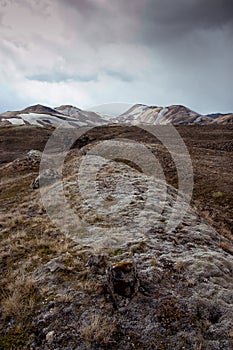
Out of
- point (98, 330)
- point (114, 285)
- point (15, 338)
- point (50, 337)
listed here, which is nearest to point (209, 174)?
point (114, 285)

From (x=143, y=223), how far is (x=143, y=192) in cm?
472

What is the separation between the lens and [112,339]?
564 cm

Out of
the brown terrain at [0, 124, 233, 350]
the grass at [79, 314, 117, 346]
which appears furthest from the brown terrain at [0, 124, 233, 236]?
the grass at [79, 314, 117, 346]

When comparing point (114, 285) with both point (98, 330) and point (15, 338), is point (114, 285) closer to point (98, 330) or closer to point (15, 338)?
point (98, 330)

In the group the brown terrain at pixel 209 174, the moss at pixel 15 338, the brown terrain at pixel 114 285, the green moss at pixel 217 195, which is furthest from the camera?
the green moss at pixel 217 195

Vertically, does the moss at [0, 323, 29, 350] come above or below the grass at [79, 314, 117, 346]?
below

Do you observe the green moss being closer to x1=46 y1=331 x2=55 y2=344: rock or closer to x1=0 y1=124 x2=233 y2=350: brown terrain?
x1=0 y1=124 x2=233 y2=350: brown terrain

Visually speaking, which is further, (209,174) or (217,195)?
(209,174)

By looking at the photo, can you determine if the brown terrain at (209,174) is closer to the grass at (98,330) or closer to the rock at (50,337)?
the grass at (98,330)

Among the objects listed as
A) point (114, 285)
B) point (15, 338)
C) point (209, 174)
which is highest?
point (114, 285)

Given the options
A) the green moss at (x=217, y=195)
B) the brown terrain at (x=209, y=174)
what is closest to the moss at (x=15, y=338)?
the brown terrain at (x=209, y=174)

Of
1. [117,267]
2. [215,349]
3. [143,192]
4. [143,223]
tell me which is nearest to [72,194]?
[143,192]

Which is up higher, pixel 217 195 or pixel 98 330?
pixel 98 330

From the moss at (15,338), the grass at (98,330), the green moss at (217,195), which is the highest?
the grass at (98,330)
